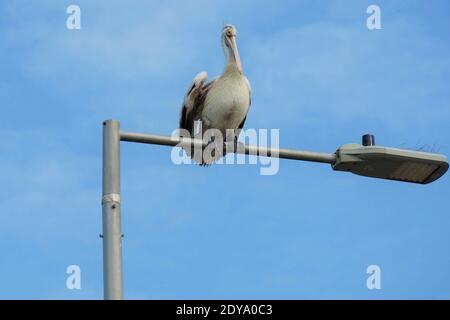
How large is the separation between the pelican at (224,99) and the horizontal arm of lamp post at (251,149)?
4.96 m

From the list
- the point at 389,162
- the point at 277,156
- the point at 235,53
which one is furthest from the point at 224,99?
the point at 277,156

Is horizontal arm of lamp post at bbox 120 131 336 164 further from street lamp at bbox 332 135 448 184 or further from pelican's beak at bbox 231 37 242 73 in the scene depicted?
pelican's beak at bbox 231 37 242 73

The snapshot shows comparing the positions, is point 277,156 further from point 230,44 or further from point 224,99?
point 230,44

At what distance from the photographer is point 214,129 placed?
722 inches

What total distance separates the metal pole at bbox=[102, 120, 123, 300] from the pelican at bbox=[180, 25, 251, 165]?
641 cm

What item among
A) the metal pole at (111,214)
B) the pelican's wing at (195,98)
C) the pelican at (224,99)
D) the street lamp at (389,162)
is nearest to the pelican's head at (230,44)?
the pelican at (224,99)

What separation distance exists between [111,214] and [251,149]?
6.80 feet

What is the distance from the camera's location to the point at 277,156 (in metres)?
12.4
